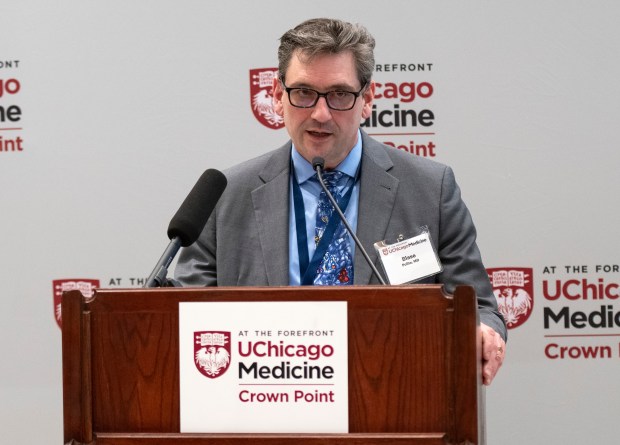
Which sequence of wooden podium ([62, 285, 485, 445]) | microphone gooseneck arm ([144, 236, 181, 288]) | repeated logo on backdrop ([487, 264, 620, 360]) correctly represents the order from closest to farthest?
wooden podium ([62, 285, 485, 445]) < microphone gooseneck arm ([144, 236, 181, 288]) < repeated logo on backdrop ([487, 264, 620, 360])

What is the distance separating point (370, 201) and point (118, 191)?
134 centimetres

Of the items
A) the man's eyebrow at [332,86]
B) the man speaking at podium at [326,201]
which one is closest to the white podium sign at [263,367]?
the man speaking at podium at [326,201]

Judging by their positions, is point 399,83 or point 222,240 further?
point 399,83

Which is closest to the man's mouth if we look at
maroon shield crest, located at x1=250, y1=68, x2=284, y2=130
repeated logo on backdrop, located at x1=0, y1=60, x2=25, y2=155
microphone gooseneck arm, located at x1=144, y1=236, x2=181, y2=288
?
microphone gooseneck arm, located at x1=144, y1=236, x2=181, y2=288

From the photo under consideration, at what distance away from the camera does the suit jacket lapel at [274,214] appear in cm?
228

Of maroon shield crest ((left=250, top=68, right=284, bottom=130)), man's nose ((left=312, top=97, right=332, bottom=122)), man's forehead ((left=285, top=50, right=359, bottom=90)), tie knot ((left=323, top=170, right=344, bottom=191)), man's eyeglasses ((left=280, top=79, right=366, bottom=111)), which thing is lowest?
tie knot ((left=323, top=170, right=344, bottom=191))

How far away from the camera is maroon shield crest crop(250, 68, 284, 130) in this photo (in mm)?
3324

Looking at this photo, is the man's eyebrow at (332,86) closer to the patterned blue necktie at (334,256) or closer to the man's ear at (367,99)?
the man's ear at (367,99)

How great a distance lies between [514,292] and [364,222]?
45.9 inches

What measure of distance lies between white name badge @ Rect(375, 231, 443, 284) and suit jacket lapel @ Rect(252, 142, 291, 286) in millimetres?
259

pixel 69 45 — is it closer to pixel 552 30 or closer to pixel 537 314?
pixel 552 30

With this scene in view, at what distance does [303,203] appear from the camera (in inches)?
94.2

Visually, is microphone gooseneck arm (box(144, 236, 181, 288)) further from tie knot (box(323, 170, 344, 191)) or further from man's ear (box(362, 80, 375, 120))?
man's ear (box(362, 80, 375, 120))

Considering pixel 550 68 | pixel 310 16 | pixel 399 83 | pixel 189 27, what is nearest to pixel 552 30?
pixel 550 68
